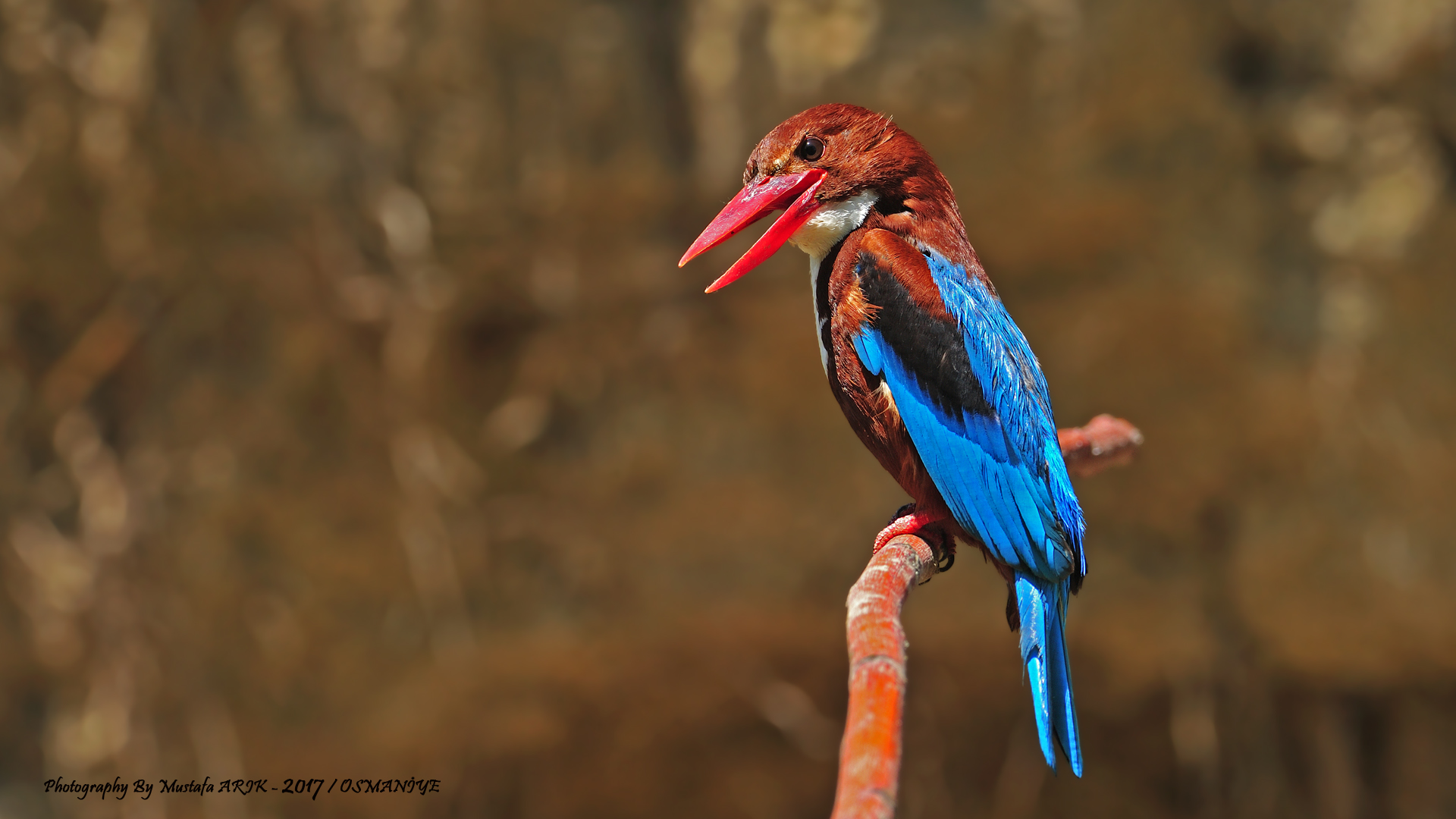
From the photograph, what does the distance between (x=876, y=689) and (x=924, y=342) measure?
2.31 feet

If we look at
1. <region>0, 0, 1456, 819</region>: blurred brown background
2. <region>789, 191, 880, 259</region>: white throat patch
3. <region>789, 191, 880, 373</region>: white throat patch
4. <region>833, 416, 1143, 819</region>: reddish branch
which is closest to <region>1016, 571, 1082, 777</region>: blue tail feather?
<region>833, 416, 1143, 819</region>: reddish branch

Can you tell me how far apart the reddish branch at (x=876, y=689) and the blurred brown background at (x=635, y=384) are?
5.65ft

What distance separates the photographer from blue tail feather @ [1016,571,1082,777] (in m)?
1.36

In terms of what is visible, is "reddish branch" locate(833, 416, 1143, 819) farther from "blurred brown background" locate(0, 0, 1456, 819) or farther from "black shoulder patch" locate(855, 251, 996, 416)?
"blurred brown background" locate(0, 0, 1456, 819)

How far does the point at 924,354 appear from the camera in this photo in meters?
1.48

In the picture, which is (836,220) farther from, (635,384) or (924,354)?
(635,384)

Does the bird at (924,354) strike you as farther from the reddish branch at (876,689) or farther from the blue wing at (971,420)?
the reddish branch at (876,689)

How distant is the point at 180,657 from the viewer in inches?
117

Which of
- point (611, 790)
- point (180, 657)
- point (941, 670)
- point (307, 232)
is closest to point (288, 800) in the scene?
point (180, 657)

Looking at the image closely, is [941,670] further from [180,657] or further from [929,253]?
[180,657]

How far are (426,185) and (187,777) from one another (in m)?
1.70

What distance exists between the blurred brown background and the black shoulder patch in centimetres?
133

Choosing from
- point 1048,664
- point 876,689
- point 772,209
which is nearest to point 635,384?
point 772,209

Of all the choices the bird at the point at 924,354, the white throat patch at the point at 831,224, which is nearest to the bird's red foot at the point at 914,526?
the bird at the point at 924,354
